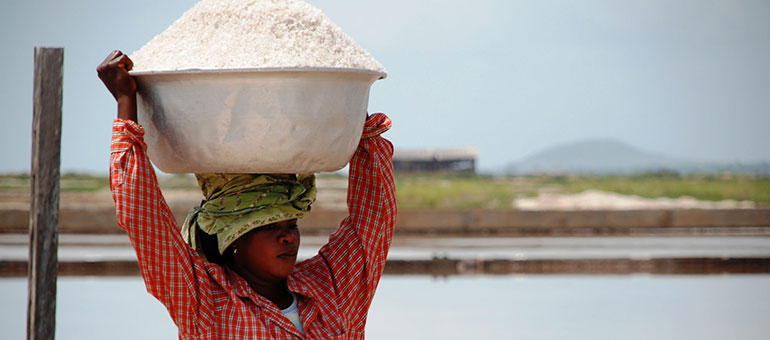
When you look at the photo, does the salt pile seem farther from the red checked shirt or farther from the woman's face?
the woman's face

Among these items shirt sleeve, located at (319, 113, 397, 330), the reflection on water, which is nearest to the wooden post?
shirt sleeve, located at (319, 113, 397, 330)

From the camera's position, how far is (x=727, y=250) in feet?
34.0

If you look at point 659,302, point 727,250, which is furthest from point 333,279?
point 727,250

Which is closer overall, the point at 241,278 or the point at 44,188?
the point at 241,278

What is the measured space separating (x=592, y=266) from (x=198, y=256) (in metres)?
7.09

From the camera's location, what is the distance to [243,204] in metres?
1.69

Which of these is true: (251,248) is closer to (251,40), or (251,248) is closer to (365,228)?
(365,228)

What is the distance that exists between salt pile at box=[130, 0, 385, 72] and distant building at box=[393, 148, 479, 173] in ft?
141

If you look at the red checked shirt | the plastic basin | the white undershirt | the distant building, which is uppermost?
the plastic basin

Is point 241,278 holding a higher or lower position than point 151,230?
lower

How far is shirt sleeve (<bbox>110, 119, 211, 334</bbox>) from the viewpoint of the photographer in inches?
59.2

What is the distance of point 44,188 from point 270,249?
0.58 meters

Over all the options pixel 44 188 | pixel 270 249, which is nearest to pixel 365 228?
pixel 270 249

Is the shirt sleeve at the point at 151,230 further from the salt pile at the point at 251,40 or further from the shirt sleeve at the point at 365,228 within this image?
the shirt sleeve at the point at 365,228
